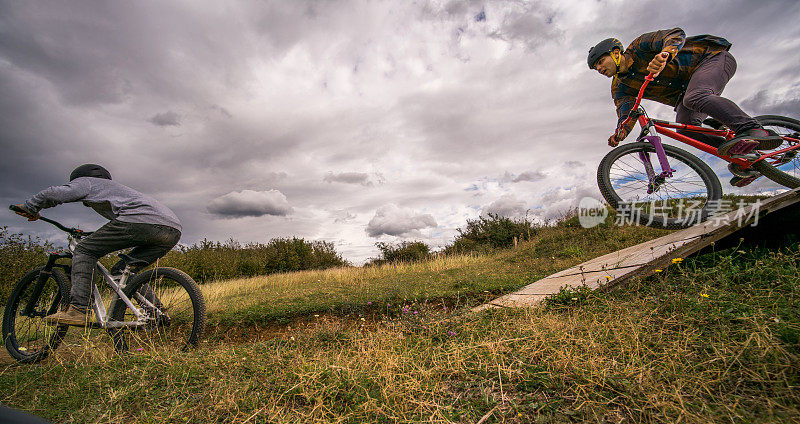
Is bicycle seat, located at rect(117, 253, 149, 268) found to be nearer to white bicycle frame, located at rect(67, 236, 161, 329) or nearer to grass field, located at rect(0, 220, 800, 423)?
white bicycle frame, located at rect(67, 236, 161, 329)

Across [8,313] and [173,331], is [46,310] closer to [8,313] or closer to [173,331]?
[8,313]

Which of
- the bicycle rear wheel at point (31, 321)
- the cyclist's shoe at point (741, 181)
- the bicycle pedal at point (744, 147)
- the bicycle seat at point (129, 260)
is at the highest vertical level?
the bicycle pedal at point (744, 147)

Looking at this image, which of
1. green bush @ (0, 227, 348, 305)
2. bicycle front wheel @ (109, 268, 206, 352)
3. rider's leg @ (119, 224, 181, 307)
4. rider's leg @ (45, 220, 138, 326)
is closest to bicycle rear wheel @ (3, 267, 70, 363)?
rider's leg @ (45, 220, 138, 326)

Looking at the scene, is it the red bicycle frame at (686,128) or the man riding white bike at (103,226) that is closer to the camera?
the man riding white bike at (103,226)

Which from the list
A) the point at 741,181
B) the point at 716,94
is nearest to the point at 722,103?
the point at 716,94

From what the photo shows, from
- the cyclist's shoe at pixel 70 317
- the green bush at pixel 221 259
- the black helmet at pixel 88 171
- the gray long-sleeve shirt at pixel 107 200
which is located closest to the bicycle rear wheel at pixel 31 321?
the cyclist's shoe at pixel 70 317

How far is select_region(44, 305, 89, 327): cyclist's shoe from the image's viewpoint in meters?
3.48

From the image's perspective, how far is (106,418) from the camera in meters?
1.78

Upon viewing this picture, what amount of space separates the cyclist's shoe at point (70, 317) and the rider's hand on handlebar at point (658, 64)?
289 inches

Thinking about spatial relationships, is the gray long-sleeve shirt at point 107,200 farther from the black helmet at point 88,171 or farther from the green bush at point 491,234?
the green bush at point 491,234

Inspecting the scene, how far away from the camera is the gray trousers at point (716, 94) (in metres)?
3.88

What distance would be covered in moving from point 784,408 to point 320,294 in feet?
19.4

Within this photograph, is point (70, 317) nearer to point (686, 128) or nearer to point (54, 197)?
point (54, 197)

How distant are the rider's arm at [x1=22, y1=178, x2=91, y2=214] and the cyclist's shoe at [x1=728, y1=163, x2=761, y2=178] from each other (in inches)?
332
